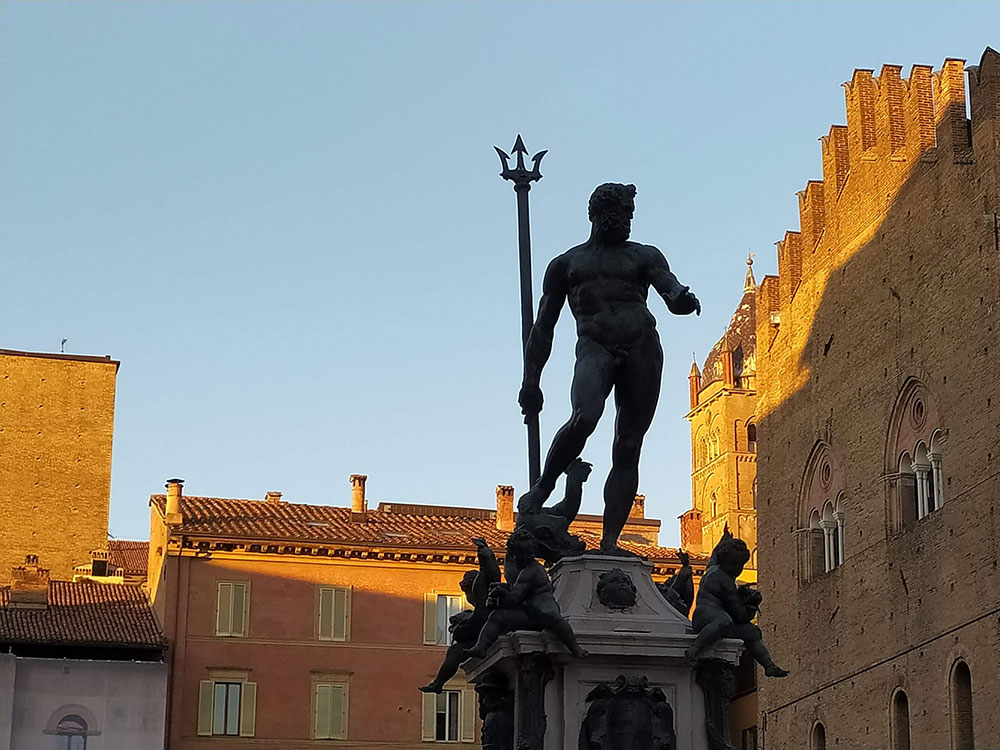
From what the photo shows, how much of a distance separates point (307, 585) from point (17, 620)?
22.0 feet

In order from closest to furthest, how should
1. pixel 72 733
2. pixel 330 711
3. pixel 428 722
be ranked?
pixel 72 733 < pixel 330 711 < pixel 428 722

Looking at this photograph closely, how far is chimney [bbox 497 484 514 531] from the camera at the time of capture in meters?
49.0

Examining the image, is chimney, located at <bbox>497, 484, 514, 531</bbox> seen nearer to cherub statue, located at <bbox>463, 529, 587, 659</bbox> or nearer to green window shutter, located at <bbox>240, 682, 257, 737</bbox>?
green window shutter, located at <bbox>240, 682, 257, 737</bbox>

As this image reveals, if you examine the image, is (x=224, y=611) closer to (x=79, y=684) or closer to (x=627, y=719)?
(x=79, y=684)

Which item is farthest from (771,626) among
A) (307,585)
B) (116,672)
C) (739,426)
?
(739,426)

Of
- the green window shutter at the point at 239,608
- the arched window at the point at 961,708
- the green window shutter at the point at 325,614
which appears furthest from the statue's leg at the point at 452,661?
the green window shutter at the point at 325,614

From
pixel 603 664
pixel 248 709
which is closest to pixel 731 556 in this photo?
pixel 603 664

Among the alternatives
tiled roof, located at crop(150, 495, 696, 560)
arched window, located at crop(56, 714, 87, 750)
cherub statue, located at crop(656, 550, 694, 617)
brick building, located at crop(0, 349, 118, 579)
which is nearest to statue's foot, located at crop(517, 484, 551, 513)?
cherub statue, located at crop(656, 550, 694, 617)

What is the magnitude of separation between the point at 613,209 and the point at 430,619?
34.1 metres

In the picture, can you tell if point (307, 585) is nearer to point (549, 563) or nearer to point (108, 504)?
point (108, 504)

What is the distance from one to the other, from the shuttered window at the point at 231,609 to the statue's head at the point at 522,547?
1336 inches

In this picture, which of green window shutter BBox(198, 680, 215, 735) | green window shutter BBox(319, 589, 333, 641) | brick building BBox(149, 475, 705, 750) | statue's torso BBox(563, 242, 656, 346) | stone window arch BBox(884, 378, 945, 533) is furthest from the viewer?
green window shutter BBox(319, 589, 333, 641)

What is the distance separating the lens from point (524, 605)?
995 centimetres

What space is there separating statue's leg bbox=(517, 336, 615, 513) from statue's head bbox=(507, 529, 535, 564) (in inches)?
29.6
